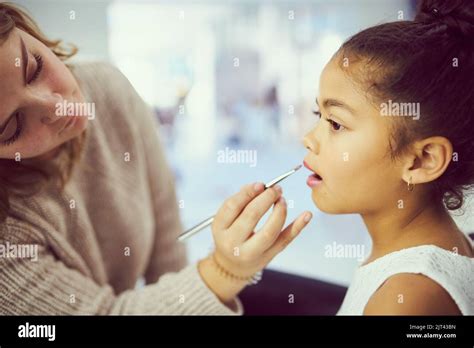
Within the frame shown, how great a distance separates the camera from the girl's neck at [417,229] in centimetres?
100

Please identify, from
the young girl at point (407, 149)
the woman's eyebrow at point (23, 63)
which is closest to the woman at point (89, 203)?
the woman's eyebrow at point (23, 63)

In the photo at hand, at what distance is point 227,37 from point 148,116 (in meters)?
0.24

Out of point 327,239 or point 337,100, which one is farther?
point 327,239

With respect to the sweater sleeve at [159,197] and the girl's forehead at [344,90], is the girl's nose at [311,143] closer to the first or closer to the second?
the girl's forehead at [344,90]

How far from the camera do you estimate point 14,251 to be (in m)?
1.06

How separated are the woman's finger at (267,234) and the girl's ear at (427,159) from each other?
0.75 ft

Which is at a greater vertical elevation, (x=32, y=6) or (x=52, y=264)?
(x=32, y=6)

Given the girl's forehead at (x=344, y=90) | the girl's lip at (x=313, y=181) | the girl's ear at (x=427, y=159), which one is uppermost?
the girl's forehead at (x=344, y=90)

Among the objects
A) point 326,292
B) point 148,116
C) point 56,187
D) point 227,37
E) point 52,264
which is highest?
point 227,37

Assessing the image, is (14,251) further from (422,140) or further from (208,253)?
(422,140)

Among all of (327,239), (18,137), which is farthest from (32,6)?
(327,239)

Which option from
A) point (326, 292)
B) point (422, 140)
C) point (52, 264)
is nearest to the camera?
point (422, 140)

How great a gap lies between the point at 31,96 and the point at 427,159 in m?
0.70

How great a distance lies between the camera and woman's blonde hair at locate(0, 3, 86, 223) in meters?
1.04
